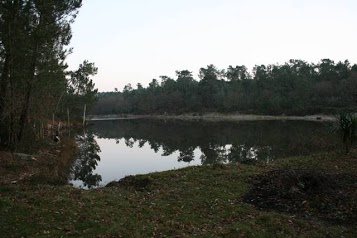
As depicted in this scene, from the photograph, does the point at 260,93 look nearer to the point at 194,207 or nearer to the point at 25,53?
the point at 25,53

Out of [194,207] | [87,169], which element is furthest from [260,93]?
[194,207]

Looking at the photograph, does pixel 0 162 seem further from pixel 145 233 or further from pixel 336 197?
pixel 336 197

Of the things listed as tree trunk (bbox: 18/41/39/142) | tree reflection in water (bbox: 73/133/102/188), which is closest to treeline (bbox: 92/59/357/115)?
tree reflection in water (bbox: 73/133/102/188)

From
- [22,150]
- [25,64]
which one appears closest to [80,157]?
[22,150]

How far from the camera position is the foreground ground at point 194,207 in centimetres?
876

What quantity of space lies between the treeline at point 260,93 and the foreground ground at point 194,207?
2813 inches

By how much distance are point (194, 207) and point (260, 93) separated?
115243 millimetres

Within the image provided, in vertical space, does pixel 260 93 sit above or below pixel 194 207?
above

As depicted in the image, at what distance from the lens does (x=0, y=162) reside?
18.2 m

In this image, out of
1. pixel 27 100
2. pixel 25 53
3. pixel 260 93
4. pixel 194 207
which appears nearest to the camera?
pixel 194 207

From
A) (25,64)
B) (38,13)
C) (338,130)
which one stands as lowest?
(338,130)

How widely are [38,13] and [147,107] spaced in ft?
451

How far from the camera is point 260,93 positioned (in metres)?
122

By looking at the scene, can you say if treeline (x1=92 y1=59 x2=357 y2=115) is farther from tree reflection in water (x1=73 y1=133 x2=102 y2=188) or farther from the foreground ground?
the foreground ground
